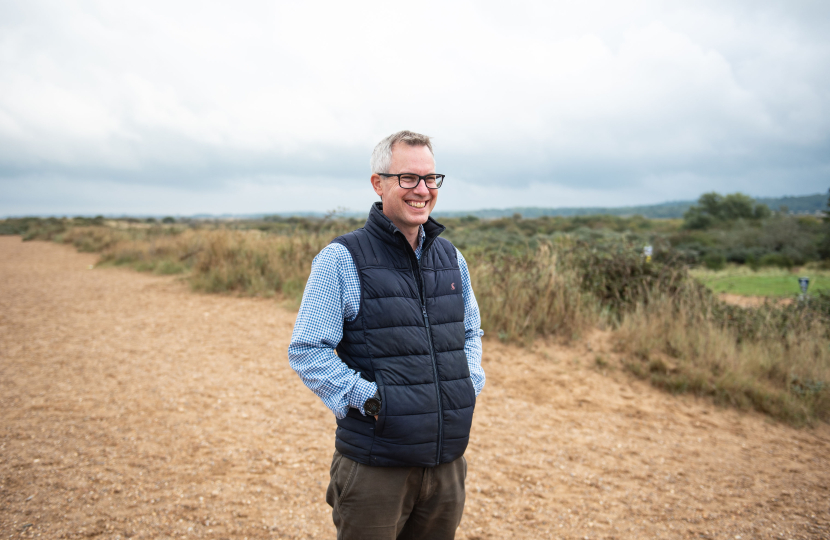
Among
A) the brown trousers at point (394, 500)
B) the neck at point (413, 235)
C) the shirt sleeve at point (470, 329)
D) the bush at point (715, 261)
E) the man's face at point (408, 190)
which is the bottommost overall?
the bush at point (715, 261)

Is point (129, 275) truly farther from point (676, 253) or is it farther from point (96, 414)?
point (676, 253)

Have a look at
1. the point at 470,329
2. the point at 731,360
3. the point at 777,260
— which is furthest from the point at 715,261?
the point at 470,329

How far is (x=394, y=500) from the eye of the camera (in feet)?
5.36

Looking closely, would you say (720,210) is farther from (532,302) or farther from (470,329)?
(470,329)

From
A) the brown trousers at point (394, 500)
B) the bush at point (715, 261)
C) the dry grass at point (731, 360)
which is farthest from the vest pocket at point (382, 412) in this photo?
the bush at point (715, 261)

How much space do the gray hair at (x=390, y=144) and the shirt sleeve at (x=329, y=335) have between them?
1.31ft

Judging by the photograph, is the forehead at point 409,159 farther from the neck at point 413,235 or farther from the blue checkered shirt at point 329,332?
the blue checkered shirt at point 329,332

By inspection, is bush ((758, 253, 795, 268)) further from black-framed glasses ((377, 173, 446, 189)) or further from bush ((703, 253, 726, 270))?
black-framed glasses ((377, 173, 446, 189))

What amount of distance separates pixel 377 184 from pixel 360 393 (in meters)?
0.83

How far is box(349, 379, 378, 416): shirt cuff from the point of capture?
1.56 meters

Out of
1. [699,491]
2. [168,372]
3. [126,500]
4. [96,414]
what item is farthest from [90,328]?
[699,491]

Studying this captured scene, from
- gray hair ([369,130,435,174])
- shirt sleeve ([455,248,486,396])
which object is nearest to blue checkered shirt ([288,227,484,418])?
gray hair ([369,130,435,174])

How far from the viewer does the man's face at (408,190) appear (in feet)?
5.60

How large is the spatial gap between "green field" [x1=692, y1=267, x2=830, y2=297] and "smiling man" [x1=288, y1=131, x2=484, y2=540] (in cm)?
1093
